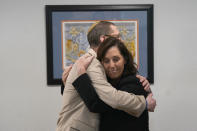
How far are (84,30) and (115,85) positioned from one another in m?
0.99

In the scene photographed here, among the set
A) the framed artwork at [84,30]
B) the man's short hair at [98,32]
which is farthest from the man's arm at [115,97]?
the framed artwork at [84,30]

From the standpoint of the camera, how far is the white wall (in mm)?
1943

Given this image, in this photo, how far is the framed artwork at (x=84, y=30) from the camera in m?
1.93

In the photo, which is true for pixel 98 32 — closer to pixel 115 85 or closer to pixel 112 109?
pixel 115 85

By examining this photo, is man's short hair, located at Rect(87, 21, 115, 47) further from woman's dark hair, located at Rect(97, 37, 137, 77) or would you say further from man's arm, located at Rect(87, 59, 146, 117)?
man's arm, located at Rect(87, 59, 146, 117)

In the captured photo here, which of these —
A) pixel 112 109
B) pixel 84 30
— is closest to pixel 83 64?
pixel 112 109

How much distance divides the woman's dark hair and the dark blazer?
0.23ft

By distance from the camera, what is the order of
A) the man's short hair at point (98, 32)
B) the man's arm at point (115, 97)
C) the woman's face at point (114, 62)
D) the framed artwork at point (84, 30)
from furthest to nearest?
1. the framed artwork at point (84, 30)
2. the man's short hair at point (98, 32)
3. the woman's face at point (114, 62)
4. the man's arm at point (115, 97)

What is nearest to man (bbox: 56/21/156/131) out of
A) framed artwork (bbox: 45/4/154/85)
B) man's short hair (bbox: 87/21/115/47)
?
man's short hair (bbox: 87/21/115/47)

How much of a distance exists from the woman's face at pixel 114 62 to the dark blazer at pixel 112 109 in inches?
2.4
